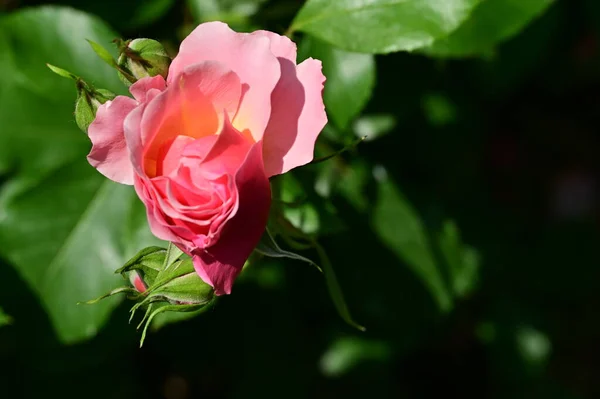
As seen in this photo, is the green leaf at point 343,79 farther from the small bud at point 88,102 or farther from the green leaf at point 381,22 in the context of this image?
the small bud at point 88,102

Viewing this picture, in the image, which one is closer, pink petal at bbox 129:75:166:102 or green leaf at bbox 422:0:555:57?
pink petal at bbox 129:75:166:102

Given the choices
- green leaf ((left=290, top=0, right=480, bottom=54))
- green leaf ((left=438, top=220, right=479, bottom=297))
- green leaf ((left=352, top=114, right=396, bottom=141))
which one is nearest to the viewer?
green leaf ((left=290, top=0, right=480, bottom=54))

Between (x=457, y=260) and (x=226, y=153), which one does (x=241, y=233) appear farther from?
(x=457, y=260)

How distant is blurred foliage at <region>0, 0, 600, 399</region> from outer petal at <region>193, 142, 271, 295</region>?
9.3 inches

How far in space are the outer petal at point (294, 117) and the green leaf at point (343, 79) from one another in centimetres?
37

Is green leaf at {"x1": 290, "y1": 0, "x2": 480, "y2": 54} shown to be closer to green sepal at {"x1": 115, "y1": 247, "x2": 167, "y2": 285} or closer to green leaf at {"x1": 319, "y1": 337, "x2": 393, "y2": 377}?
green sepal at {"x1": 115, "y1": 247, "x2": 167, "y2": 285}

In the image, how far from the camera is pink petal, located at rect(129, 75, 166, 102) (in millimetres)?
702

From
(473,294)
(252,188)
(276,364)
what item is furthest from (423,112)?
(252,188)

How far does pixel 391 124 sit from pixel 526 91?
108 centimetres

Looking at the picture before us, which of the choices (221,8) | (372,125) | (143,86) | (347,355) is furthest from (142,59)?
(347,355)

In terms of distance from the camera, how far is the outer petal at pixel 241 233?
0.70 metres

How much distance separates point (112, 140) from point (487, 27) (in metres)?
0.69

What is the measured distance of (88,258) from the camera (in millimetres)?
1232

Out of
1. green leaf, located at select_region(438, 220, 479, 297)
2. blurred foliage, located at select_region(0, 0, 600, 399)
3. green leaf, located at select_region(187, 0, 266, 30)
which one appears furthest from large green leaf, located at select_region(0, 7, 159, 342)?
green leaf, located at select_region(438, 220, 479, 297)
